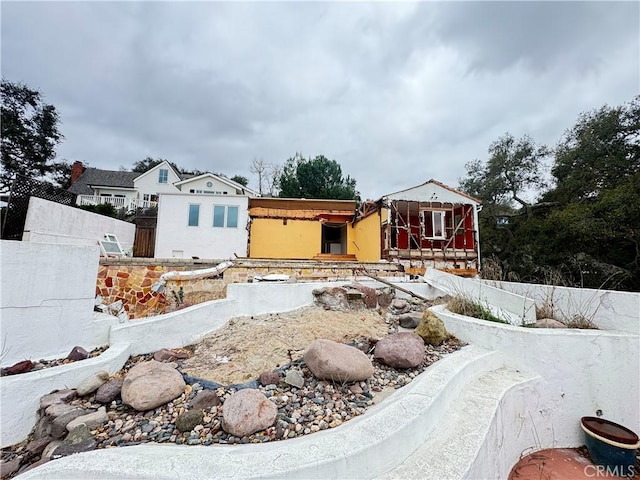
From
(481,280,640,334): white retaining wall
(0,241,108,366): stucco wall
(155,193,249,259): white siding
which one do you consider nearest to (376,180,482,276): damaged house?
(481,280,640,334): white retaining wall

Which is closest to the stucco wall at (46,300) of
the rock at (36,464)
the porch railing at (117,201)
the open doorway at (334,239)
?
the rock at (36,464)

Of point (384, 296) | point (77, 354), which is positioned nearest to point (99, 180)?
point (77, 354)

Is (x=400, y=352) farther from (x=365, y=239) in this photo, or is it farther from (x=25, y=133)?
(x=25, y=133)

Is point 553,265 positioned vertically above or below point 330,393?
above

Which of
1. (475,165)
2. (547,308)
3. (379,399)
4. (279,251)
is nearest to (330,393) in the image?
(379,399)

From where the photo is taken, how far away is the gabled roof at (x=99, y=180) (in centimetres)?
2175

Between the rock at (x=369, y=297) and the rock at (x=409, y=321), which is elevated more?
the rock at (x=369, y=297)

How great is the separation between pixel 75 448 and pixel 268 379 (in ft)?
5.07

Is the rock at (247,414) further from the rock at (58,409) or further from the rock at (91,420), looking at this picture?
the rock at (58,409)

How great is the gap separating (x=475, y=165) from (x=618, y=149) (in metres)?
7.60

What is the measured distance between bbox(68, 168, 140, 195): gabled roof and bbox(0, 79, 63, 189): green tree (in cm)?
222

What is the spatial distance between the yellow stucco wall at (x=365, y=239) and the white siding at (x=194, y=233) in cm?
565

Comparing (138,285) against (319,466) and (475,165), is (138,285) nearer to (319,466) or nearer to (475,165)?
(319,466)

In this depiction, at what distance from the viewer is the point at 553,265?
1298cm
